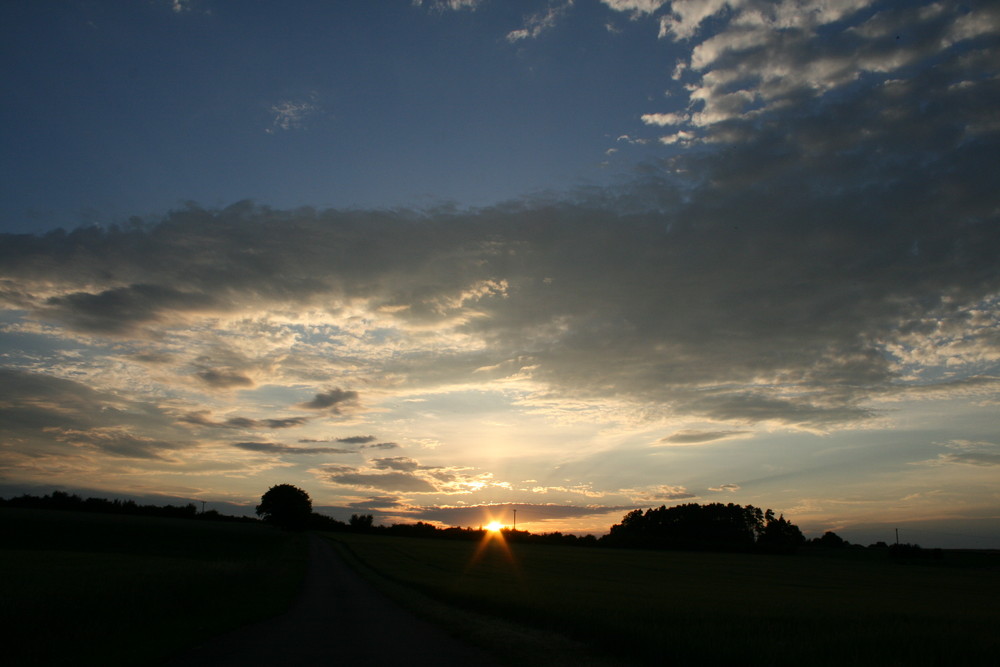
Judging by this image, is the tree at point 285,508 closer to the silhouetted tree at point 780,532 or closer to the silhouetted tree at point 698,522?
the silhouetted tree at point 698,522

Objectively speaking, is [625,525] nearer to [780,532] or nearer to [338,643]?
[780,532]

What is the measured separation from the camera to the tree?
148m

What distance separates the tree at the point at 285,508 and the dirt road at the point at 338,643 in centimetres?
13756

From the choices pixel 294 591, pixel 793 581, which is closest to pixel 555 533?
pixel 793 581

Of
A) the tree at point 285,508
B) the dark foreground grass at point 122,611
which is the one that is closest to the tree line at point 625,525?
the tree at point 285,508

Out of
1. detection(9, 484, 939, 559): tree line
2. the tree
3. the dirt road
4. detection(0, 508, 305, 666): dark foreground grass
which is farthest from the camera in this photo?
the tree

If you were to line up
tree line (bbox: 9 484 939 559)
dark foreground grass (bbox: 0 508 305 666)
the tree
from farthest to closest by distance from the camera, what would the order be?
the tree < tree line (bbox: 9 484 939 559) < dark foreground grass (bbox: 0 508 305 666)

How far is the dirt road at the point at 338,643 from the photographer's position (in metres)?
11.9

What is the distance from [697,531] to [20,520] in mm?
133001

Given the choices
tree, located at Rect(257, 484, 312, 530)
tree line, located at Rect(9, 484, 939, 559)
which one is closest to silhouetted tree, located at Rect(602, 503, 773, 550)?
tree line, located at Rect(9, 484, 939, 559)

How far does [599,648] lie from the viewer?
13.8m

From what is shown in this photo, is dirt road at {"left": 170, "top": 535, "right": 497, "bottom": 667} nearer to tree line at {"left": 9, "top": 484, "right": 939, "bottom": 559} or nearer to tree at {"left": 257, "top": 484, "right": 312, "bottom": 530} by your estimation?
tree line at {"left": 9, "top": 484, "right": 939, "bottom": 559}

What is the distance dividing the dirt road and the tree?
137558 millimetres

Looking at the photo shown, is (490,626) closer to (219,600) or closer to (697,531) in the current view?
(219,600)
